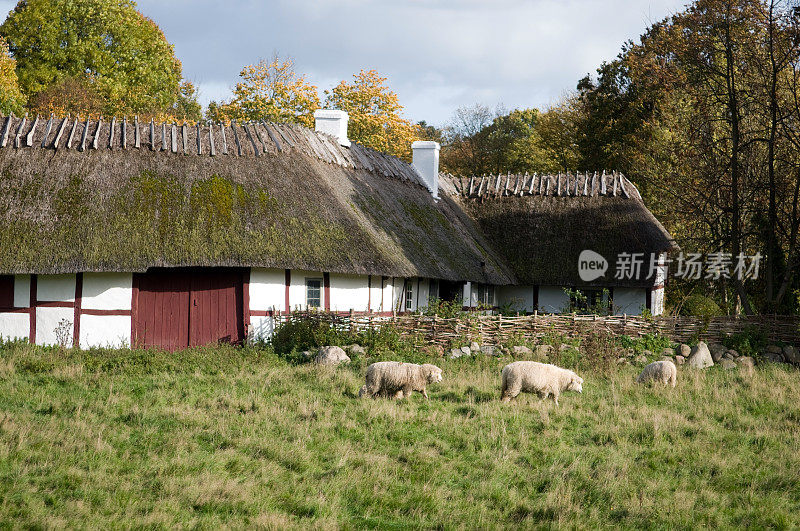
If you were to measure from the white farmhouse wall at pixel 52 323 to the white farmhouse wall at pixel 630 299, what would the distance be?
1657 cm

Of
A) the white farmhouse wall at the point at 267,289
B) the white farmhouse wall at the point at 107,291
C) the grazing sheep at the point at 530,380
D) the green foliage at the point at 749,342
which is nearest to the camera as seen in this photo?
the grazing sheep at the point at 530,380

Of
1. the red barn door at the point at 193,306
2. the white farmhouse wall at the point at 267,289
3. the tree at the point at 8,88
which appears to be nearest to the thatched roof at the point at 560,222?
the white farmhouse wall at the point at 267,289

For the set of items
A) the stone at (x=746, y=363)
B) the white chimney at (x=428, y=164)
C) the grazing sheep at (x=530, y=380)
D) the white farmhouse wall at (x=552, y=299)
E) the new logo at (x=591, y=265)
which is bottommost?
the stone at (x=746, y=363)

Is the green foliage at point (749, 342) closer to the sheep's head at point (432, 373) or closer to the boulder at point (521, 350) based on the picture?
the boulder at point (521, 350)

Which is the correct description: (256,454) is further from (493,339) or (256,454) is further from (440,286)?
(440,286)

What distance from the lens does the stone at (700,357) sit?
1669 centimetres

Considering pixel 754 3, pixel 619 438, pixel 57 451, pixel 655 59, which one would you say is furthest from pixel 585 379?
pixel 655 59

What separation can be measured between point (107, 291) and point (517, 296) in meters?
14.5

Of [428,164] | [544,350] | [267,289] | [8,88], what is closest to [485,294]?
[428,164]

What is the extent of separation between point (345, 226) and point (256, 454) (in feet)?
33.8

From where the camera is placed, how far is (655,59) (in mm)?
32062

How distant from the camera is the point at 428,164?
27.8 m

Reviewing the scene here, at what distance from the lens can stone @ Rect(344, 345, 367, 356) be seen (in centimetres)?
1554

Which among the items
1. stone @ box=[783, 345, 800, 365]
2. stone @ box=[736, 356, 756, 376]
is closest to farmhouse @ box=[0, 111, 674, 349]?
stone @ box=[736, 356, 756, 376]
